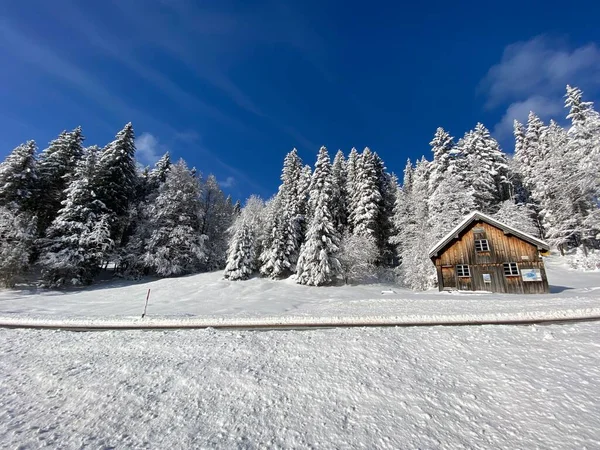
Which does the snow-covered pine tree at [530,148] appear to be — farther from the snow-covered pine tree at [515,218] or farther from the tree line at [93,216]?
the tree line at [93,216]

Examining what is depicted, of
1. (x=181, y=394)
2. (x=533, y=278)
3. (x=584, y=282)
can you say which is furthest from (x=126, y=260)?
(x=584, y=282)

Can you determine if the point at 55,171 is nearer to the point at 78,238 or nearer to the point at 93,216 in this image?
the point at 93,216

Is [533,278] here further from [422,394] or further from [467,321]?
[422,394]

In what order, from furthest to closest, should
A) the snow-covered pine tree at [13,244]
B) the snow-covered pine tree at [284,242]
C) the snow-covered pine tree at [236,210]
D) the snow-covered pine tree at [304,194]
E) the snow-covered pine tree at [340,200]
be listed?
the snow-covered pine tree at [236,210], the snow-covered pine tree at [340,200], the snow-covered pine tree at [304,194], the snow-covered pine tree at [284,242], the snow-covered pine tree at [13,244]

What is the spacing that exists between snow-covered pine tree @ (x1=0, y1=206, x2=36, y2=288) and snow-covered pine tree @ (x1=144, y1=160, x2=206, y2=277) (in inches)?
396

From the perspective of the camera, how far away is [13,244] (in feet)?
81.7

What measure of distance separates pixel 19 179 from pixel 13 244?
898 centimetres

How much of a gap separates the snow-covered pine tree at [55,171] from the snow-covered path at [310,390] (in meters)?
30.3

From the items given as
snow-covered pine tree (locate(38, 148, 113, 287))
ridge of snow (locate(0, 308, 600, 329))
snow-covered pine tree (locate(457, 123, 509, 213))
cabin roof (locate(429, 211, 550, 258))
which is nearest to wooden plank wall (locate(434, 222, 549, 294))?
cabin roof (locate(429, 211, 550, 258))

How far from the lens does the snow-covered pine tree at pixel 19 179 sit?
28.6m

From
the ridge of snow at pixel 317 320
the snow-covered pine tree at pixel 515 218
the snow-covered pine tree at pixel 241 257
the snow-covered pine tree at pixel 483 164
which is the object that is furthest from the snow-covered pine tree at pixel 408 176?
the ridge of snow at pixel 317 320

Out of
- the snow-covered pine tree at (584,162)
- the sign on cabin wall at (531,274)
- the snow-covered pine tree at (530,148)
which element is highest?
the snow-covered pine tree at (530,148)

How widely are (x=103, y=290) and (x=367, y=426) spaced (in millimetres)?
29409

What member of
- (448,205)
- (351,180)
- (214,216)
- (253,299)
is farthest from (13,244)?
(448,205)
